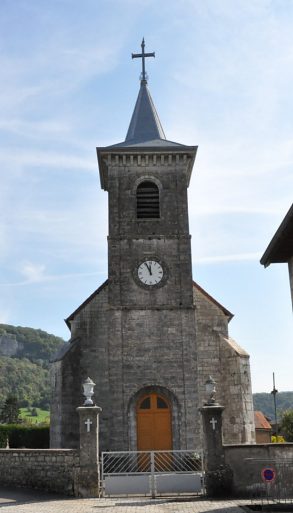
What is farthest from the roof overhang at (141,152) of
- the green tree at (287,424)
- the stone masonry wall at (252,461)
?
the green tree at (287,424)

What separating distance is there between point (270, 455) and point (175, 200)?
36.6 ft

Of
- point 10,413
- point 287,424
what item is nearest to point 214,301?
point 287,424

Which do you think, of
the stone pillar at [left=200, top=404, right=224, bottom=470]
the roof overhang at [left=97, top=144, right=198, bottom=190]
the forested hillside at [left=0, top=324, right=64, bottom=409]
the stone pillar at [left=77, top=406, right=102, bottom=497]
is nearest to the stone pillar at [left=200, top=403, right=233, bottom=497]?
Answer: the stone pillar at [left=200, top=404, right=224, bottom=470]

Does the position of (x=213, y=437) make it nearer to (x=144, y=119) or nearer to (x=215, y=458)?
(x=215, y=458)

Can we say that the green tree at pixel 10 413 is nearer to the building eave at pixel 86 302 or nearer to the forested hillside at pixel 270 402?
the building eave at pixel 86 302

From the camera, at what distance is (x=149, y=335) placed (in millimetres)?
20547

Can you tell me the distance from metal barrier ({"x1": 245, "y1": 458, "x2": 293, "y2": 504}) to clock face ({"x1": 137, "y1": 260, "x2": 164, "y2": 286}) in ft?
28.8

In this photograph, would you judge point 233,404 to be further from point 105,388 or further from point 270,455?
point 270,455

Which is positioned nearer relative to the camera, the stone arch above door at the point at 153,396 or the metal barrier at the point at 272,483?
the metal barrier at the point at 272,483

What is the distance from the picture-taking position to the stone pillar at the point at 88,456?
14.0 m

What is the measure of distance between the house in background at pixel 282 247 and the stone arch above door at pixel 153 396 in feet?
28.1

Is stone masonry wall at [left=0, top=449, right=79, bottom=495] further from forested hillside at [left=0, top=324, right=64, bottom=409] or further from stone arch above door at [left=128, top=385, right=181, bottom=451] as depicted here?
forested hillside at [left=0, top=324, right=64, bottom=409]

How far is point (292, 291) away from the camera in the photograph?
12.3 m

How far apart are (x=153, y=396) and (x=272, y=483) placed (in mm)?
7746
